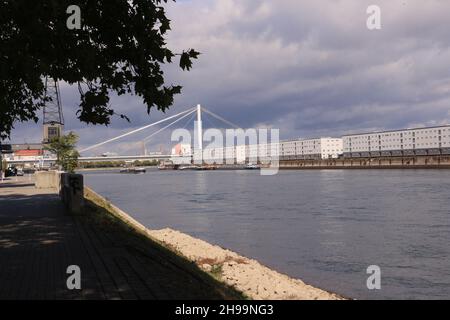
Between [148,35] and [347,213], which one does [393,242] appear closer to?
[347,213]

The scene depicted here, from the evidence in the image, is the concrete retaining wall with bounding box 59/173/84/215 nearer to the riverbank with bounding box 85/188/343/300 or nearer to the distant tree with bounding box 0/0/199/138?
the riverbank with bounding box 85/188/343/300

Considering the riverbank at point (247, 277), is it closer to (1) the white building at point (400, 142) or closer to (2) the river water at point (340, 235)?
(2) the river water at point (340, 235)

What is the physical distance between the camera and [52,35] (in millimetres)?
7445

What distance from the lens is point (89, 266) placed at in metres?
8.18

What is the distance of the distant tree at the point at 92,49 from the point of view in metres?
7.08

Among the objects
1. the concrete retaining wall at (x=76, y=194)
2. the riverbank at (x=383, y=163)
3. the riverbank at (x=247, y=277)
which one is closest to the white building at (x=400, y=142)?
the riverbank at (x=383, y=163)

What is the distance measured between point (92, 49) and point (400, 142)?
165 m

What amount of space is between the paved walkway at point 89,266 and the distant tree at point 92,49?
8.03 feet

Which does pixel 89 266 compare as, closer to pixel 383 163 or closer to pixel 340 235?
pixel 340 235

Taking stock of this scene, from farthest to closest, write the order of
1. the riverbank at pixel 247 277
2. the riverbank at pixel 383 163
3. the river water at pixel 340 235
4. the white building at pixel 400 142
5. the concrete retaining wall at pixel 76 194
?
1. the white building at pixel 400 142
2. the riverbank at pixel 383 163
3. the concrete retaining wall at pixel 76 194
4. the river water at pixel 340 235
5. the riverbank at pixel 247 277

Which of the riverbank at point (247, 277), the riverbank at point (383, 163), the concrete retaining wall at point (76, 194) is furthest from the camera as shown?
the riverbank at point (383, 163)

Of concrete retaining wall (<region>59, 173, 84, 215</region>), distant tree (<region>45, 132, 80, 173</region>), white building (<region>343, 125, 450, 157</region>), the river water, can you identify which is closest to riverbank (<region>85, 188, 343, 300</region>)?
the river water

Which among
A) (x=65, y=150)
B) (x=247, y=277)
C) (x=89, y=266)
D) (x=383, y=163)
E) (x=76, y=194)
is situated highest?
(x=65, y=150)

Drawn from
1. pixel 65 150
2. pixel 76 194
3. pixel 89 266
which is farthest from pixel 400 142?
pixel 89 266
